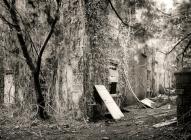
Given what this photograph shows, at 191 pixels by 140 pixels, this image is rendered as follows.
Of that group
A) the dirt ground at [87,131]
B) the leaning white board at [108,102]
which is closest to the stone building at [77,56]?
the leaning white board at [108,102]

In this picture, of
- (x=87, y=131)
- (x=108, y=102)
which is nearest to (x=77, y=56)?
(x=108, y=102)

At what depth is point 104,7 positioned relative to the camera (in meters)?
11.1

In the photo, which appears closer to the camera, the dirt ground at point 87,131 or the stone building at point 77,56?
the dirt ground at point 87,131

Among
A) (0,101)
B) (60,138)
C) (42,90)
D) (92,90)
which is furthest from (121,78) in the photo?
(60,138)

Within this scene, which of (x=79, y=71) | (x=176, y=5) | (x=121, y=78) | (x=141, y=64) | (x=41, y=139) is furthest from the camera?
(x=141, y=64)

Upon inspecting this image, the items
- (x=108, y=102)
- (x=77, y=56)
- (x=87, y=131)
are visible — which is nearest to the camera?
(x=87, y=131)

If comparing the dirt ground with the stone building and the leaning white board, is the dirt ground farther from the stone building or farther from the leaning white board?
the stone building

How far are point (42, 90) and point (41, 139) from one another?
3497mm

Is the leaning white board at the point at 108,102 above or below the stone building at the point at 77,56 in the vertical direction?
below

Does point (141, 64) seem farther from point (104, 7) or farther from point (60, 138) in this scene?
point (60, 138)

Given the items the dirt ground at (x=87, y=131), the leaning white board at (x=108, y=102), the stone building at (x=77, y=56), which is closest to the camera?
the dirt ground at (x=87, y=131)

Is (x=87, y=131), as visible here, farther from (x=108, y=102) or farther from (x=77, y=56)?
(x=77, y=56)

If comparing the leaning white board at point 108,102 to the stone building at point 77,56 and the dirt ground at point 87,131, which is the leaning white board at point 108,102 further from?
the dirt ground at point 87,131

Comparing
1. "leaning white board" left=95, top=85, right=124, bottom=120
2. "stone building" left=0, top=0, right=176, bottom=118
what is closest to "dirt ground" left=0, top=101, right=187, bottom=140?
"leaning white board" left=95, top=85, right=124, bottom=120
